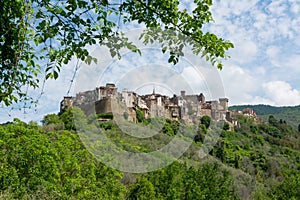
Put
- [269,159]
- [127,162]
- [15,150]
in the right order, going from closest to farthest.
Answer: [15,150] < [127,162] < [269,159]

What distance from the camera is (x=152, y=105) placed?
6359 centimetres

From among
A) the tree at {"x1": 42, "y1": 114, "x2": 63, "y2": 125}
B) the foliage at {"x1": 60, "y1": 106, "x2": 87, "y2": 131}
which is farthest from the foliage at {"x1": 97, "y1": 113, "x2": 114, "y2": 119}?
the foliage at {"x1": 60, "y1": 106, "x2": 87, "y2": 131}

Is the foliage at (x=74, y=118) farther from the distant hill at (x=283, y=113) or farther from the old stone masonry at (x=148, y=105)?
the distant hill at (x=283, y=113)

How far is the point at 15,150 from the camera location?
12.9 metres

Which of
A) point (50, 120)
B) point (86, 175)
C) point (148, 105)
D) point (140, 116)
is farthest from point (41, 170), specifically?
point (148, 105)

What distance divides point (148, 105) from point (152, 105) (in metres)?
0.70

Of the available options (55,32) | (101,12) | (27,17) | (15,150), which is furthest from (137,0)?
(15,150)

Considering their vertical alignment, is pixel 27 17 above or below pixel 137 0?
below

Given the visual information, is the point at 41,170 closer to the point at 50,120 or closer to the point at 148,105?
the point at 50,120

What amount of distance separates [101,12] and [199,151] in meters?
38.8

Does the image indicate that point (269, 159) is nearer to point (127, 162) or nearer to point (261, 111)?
point (127, 162)

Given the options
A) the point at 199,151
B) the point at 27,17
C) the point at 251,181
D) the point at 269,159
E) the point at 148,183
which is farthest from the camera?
the point at 269,159

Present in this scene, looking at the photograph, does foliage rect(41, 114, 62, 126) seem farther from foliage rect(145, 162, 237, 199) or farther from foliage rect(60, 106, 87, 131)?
foliage rect(145, 162, 237, 199)

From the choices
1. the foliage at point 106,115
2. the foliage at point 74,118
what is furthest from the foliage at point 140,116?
the foliage at point 74,118
